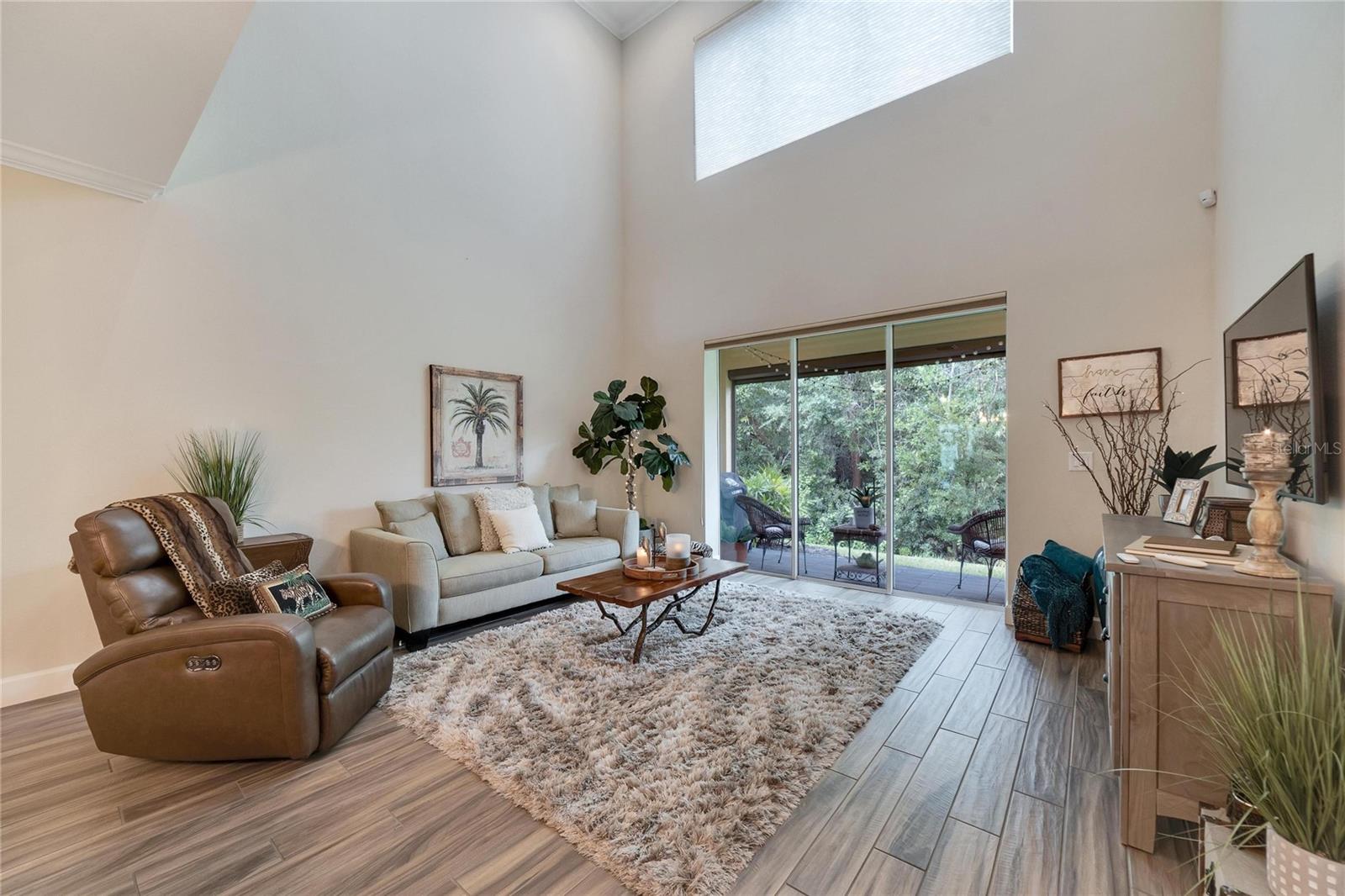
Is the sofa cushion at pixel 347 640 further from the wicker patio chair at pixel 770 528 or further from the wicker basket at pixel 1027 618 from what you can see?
the wicker basket at pixel 1027 618

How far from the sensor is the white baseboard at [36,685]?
8.90 ft

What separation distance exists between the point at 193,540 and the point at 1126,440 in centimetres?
536

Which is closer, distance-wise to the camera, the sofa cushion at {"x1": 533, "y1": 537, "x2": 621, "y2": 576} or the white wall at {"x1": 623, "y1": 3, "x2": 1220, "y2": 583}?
the white wall at {"x1": 623, "y1": 3, "x2": 1220, "y2": 583}

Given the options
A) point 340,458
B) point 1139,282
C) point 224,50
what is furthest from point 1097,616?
point 224,50

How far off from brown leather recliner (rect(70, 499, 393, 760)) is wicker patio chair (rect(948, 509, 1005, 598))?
4.35 metres

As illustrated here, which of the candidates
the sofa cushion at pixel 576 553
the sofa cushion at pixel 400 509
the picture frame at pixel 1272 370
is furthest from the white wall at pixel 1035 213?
the sofa cushion at pixel 400 509

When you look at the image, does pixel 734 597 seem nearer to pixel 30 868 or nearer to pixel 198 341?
pixel 30 868

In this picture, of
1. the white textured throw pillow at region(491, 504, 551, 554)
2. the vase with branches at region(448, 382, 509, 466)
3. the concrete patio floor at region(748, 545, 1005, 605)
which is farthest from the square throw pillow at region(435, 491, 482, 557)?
the concrete patio floor at region(748, 545, 1005, 605)

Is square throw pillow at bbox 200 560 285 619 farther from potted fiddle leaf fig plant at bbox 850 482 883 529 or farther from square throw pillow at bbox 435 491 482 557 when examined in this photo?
potted fiddle leaf fig plant at bbox 850 482 883 529

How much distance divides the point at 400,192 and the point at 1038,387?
5.24 metres

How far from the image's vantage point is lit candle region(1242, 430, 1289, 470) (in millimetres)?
1447

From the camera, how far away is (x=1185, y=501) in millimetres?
2326

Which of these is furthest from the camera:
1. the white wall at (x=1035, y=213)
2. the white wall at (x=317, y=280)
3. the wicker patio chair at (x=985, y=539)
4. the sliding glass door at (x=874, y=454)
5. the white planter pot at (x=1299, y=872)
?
the sliding glass door at (x=874, y=454)

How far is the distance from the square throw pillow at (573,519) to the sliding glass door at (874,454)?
1611 millimetres
